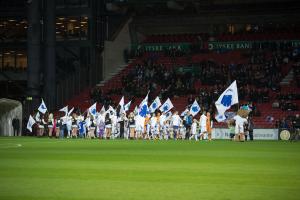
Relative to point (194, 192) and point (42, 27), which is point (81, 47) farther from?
point (194, 192)

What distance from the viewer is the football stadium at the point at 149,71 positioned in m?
45.6

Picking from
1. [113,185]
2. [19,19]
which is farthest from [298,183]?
[19,19]

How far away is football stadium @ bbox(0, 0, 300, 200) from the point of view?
150 ft

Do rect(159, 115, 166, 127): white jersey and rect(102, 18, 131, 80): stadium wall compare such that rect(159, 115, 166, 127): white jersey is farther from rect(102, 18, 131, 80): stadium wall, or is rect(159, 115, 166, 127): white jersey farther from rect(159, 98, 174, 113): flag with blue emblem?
rect(102, 18, 131, 80): stadium wall

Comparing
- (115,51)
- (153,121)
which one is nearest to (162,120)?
(153,121)

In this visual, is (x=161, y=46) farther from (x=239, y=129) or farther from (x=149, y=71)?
(x=239, y=129)

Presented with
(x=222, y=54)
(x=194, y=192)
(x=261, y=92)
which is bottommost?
(x=194, y=192)

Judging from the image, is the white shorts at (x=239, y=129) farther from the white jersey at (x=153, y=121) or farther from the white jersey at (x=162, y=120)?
the white jersey at (x=153, y=121)

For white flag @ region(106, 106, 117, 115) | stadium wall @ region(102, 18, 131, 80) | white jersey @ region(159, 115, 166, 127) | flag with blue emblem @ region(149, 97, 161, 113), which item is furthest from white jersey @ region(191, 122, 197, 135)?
stadium wall @ region(102, 18, 131, 80)

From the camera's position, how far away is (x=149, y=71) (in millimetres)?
59156

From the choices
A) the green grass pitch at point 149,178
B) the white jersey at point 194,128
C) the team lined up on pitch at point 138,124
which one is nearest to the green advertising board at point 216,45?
the team lined up on pitch at point 138,124

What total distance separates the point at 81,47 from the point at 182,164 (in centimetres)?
4355

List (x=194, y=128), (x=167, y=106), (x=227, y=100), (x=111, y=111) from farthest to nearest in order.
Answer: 1. (x=111, y=111)
2. (x=167, y=106)
3. (x=194, y=128)
4. (x=227, y=100)

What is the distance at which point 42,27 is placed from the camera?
196 ft
